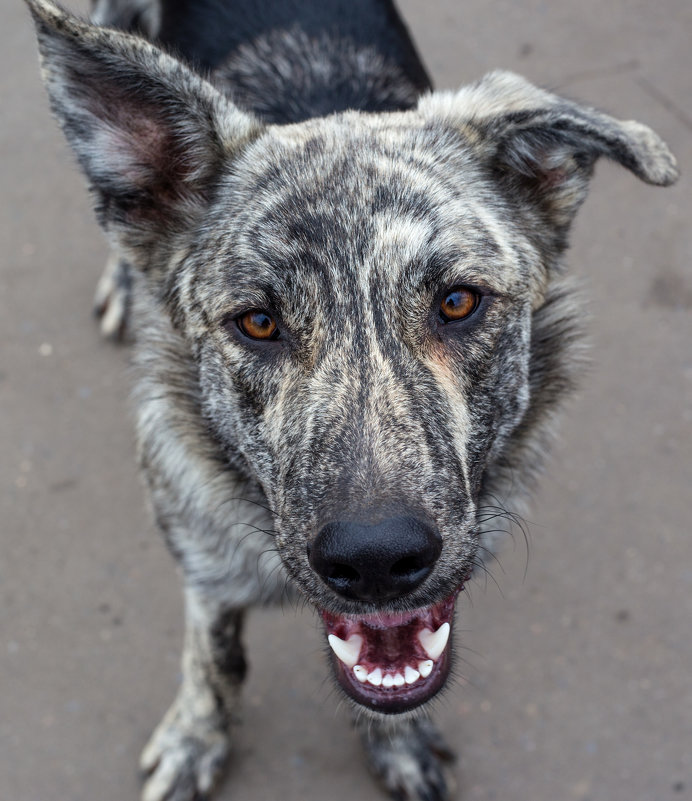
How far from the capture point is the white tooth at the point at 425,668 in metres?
2.61

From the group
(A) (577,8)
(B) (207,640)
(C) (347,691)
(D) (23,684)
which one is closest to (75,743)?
(D) (23,684)

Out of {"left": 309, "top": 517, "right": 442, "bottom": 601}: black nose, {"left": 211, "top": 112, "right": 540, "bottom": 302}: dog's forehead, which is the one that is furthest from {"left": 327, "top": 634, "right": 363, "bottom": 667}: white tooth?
{"left": 211, "top": 112, "right": 540, "bottom": 302}: dog's forehead

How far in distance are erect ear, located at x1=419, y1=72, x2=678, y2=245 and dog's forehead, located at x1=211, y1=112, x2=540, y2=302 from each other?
3.5 inches

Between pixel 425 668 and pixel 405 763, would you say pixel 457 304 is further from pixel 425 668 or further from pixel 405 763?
pixel 405 763

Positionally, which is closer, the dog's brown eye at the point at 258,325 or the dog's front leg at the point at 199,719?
the dog's brown eye at the point at 258,325

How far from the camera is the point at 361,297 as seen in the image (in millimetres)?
2479

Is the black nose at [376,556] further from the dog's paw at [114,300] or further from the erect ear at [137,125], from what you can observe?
the dog's paw at [114,300]

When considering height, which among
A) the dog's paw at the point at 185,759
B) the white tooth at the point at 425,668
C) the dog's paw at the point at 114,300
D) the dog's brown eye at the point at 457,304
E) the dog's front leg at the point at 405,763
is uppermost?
the dog's brown eye at the point at 457,304

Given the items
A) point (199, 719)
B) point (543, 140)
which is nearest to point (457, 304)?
point (543, 140)

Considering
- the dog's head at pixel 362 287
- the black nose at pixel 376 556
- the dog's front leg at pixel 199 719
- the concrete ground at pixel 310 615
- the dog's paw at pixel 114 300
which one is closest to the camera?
the black nose at pixel 376 556

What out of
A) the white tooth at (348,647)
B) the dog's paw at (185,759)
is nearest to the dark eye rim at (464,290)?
the white tooth at (348,647)

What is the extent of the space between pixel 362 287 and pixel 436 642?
1060 millimetres

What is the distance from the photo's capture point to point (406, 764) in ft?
11.7

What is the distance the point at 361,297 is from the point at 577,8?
5107 millimetres
